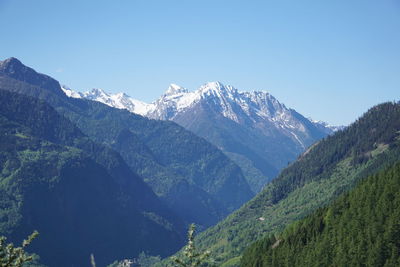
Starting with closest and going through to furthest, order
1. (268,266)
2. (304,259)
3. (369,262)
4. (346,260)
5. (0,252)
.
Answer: (0,252) → (369,262) → (346,260) → (304,259) → (268,266)

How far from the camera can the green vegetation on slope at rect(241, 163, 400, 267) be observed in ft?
465

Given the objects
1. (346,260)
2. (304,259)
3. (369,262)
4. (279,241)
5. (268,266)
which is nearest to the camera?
(369,262)

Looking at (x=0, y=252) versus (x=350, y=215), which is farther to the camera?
(x=350, y=215)

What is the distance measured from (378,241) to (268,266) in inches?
1811

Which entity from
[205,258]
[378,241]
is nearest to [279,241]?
[378,241]

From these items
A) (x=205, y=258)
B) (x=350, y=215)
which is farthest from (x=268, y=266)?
(x=205, y=258)

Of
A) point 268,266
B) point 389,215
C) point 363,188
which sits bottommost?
point 268,266

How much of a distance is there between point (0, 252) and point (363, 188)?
163845 millimetres

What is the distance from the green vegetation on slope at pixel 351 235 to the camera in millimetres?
141875

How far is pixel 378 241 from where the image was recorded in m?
141

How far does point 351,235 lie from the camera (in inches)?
6225

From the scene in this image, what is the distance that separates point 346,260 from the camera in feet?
484

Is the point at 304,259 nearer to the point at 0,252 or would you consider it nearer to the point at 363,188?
the point at 363,188

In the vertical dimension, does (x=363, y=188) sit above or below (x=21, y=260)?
above
